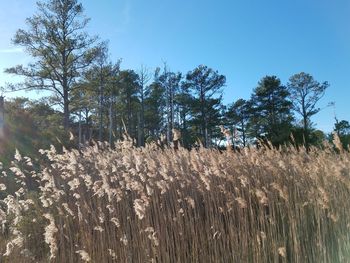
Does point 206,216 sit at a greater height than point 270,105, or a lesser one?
lesser

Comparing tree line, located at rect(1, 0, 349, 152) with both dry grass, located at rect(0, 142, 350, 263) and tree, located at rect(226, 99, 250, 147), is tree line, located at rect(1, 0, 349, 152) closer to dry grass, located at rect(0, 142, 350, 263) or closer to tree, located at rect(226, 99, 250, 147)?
tree, located at rect(226, 99, 250, 147)

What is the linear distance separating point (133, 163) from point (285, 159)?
1.59 meters

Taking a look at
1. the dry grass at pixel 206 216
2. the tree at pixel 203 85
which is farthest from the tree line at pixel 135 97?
the dry grass at pixel 206 216

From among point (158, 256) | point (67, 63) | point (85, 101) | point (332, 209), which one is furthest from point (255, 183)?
point (85, 101)

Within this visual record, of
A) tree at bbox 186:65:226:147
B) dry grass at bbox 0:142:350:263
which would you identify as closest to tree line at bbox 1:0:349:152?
tree at bbox 186:65:226:147

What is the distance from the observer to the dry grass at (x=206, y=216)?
2938mm

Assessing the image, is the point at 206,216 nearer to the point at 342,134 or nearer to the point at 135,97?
the point at 342,134

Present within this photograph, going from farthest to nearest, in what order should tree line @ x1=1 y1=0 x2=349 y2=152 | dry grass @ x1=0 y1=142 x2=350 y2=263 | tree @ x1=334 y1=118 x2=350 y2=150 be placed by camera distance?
tree line @ x1=1 y1=0 x2=349 y2=152, tree @ x1=334 y1=118 x2=350 y2=150, dry grass @ x1=0 y1=142 x2=350 y2=263

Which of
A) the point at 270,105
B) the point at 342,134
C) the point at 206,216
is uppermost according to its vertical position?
the point at 270,105

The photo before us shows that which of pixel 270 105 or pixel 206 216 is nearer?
pixel 206 216

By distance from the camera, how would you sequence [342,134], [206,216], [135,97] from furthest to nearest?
[135,97] < [342,134] < [206,216]

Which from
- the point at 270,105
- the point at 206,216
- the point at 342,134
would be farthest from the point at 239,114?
the point at 206,216

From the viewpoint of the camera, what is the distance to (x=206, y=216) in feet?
10.6

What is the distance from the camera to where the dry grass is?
9.64 feet
